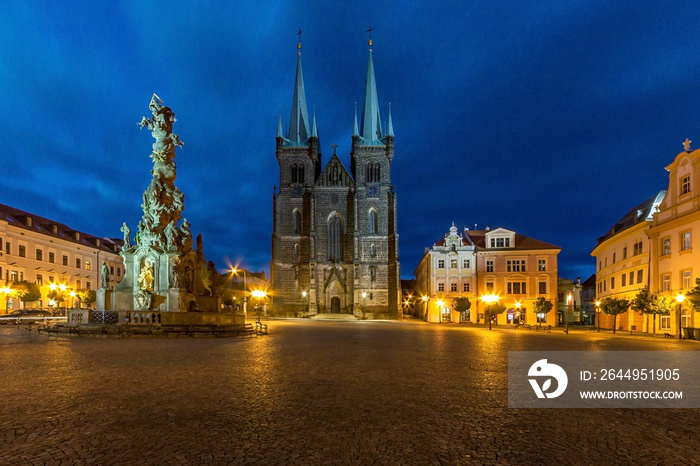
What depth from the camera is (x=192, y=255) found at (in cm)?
2655

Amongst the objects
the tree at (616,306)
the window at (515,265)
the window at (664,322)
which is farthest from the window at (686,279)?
the window at (515,265)

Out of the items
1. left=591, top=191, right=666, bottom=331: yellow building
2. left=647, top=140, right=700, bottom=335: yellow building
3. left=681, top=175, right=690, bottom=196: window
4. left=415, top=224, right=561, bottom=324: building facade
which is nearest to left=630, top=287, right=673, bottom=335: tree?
left=647, top=140, right=700, bottom=335: yellow building

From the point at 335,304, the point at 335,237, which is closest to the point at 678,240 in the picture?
the point at 335,304

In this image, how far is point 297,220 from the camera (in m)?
69.8

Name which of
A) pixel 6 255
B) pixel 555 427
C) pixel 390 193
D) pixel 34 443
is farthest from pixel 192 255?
pixel 390 193

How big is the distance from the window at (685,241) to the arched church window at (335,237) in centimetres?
4817

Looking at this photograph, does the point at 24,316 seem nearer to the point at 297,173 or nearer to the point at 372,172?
the point at 297,173

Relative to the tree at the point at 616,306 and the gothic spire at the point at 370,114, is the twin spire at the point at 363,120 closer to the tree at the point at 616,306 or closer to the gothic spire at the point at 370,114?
the gothic spire at the point at 370,114

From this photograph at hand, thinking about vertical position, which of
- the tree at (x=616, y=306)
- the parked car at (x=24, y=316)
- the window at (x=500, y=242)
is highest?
the window at (x=500, y=242)

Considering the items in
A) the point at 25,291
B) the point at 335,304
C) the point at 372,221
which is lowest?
the point at 335,304

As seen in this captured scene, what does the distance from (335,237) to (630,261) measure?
43.4 m

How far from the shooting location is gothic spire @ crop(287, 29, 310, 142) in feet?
246

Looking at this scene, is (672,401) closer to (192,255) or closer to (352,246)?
(192,255)

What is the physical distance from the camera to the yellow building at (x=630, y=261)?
3328 centimetres
